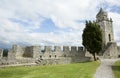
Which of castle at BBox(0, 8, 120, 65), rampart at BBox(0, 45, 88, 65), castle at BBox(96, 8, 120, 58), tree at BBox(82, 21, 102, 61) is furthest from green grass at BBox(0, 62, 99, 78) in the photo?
castle at BBox(96, 8, 120, 58)

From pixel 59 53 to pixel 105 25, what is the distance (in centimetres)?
1951

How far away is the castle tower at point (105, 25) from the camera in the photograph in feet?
164

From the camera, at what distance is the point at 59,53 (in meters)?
38.2

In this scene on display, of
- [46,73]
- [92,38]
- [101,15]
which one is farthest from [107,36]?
[46,73]

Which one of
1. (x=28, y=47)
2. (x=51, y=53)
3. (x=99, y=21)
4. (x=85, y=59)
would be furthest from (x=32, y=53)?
(x=99, y=21)

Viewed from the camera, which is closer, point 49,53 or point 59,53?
point 49,53

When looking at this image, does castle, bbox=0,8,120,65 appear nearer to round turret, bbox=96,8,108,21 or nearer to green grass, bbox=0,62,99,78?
round turret, bbox=96,8,108,21

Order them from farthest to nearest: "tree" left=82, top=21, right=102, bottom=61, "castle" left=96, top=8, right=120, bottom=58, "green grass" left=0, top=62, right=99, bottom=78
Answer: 1. "castle" left=96, top=8, right=120, bottom=58
2. "tree" left=82, top=21, right=102, bottom=61
3. "green grass" left=0, top=62, right=99, bottom=78

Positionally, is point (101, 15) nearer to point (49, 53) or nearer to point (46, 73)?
point (49, 53)

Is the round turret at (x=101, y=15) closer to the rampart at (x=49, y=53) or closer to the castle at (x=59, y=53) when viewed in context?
the castle at (x=59, y=53)

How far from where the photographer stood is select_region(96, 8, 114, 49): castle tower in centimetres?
4989

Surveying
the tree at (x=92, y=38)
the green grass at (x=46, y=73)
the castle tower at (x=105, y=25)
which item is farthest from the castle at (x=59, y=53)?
the green grass at (x=46, y=73)

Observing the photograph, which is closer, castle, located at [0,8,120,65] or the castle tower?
castle, located at [0,8,120,65]

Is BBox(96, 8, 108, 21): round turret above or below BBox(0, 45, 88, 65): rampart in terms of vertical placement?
above
